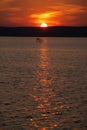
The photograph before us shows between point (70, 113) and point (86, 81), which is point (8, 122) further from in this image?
point (86, 81)

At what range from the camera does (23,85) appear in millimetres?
46469

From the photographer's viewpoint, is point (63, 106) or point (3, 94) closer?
point (63, 106)

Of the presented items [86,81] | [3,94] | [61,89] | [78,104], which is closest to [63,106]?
[78,104]

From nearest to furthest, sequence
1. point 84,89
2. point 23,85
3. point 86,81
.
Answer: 1. point 84,89
2. point 23,85
3. point 86,81

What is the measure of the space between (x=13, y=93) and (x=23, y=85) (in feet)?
22.3

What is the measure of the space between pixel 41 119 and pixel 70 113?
292 centimetres

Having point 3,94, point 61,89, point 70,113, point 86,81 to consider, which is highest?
point 70,113

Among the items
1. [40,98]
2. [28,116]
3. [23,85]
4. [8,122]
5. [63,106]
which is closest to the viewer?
[8,122]

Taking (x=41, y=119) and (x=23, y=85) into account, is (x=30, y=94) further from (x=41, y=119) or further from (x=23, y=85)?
(x=41, y=119)

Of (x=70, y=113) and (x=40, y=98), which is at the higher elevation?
(x=70, y=113)

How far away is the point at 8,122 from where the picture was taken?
27.8 metres

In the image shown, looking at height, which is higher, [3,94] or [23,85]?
[3,94]

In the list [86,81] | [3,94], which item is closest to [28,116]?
[3,94]

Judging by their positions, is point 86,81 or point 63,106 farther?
point 86,81
